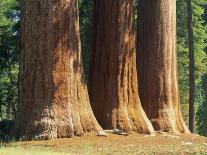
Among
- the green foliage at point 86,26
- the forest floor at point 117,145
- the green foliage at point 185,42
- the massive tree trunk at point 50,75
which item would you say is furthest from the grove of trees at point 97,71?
the green foliage at point 185,42

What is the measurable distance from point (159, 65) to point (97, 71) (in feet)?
8.26

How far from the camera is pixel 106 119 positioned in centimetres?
1573

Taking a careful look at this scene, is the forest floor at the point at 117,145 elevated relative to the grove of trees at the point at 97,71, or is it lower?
lower

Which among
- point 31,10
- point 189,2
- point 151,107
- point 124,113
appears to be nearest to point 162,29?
point 151,107

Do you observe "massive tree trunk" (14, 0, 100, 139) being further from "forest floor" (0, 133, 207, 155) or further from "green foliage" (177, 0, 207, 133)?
"green foliage" (177, 0, 207, 133)

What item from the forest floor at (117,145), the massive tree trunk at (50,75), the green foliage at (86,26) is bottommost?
the forest floor at (117,145)

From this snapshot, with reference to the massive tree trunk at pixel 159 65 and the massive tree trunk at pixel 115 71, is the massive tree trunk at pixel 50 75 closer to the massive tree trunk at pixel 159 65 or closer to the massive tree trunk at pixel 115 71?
the massive tree trunk at pixel 115 71

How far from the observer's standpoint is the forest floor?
12016mm

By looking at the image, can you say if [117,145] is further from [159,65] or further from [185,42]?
[185,42]

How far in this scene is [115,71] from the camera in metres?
16.0

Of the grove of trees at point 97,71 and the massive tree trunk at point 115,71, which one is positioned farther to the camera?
the massive tree trunk at point 115,71

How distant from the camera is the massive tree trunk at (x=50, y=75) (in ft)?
45.9

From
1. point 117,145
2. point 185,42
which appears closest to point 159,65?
point 117,145

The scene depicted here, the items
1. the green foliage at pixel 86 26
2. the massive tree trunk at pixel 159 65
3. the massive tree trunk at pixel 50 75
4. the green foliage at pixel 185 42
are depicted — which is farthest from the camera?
the green foliage at pixel 185 42
